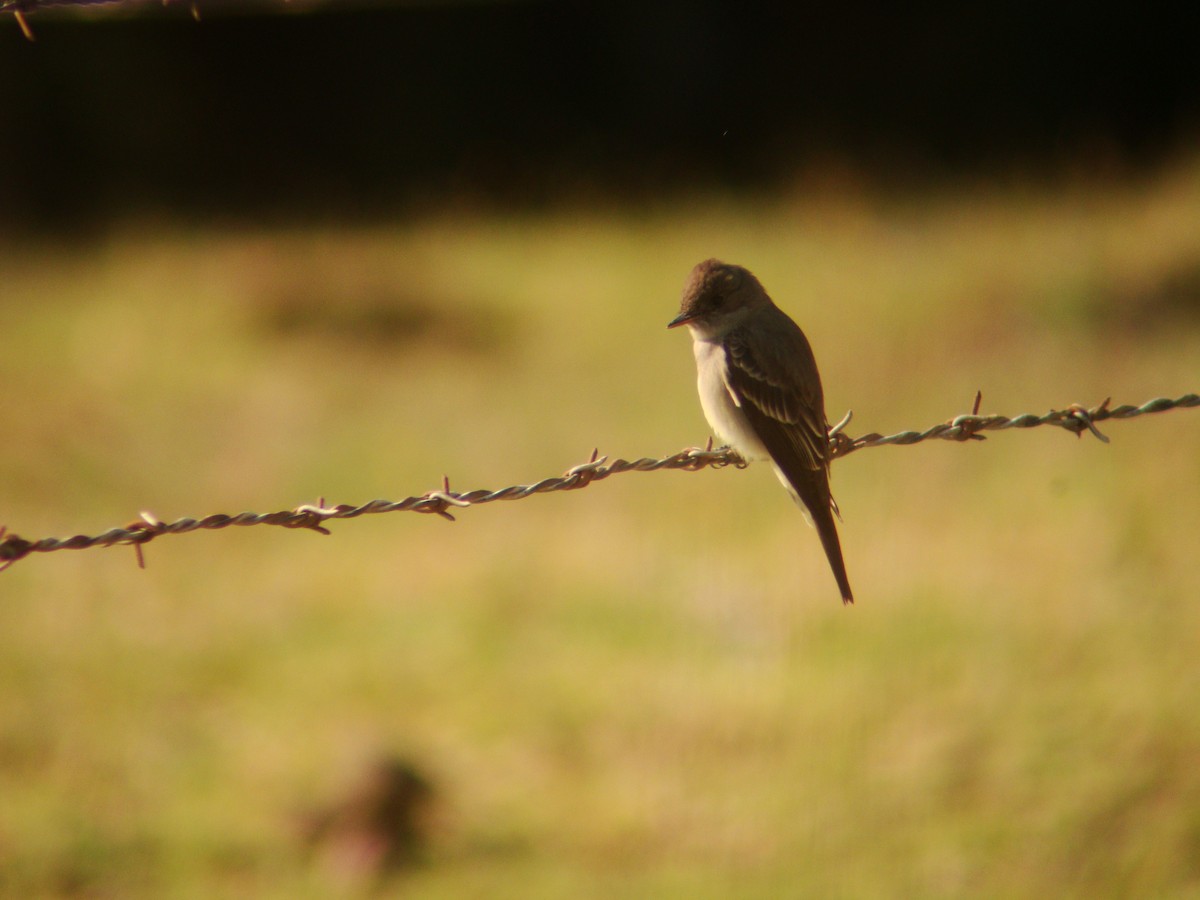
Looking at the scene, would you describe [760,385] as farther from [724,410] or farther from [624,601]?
[624,601]

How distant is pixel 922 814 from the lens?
534 centimetres

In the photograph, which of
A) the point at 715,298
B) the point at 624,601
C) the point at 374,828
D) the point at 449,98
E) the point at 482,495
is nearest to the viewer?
the point at 482,495

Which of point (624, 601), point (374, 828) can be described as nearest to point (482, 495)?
point (374, 828)

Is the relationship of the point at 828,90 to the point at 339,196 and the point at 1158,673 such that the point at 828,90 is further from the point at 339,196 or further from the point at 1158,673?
the point at 1158,673

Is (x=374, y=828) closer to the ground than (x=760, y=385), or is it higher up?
closer to the ground

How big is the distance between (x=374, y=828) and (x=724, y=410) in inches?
91.2

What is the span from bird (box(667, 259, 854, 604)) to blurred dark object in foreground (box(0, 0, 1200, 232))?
1041 cm

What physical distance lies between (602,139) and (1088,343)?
315 inches

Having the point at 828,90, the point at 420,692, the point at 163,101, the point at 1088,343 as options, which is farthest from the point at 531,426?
the point at 163,101

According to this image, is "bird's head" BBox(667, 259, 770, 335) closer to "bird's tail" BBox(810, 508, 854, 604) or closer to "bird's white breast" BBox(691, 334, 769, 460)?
"bird's white breast" BBox(691, 334, 769, 460)

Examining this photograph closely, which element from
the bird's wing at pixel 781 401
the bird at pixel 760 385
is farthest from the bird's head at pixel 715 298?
the bird's wing at pixel 781 401

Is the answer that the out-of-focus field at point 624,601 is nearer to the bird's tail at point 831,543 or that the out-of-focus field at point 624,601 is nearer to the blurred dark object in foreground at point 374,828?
the blurred dark object in foreground at point 374,828

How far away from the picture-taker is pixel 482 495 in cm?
335

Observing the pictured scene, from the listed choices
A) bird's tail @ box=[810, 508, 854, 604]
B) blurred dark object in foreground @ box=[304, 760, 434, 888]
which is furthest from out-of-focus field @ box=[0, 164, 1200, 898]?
bird's tail @ box=[810, 508, 854, 604]
